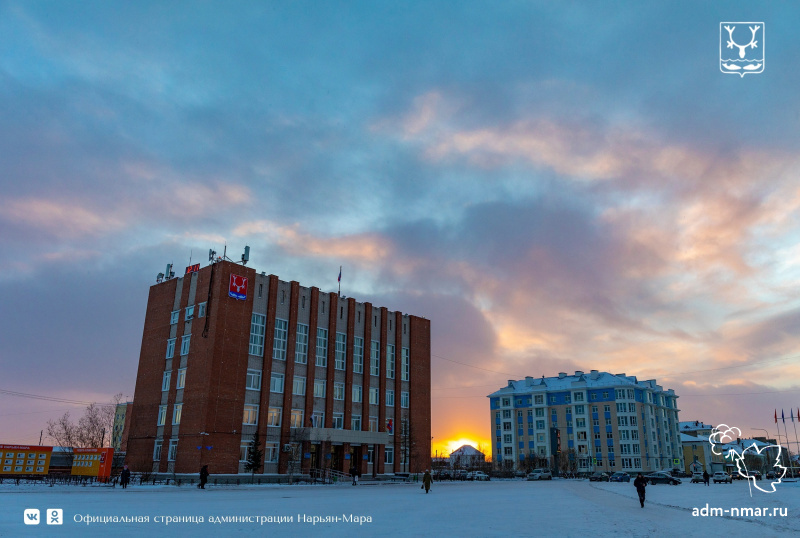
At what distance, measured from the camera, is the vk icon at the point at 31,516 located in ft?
58.7

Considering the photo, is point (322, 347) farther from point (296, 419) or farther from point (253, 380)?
point (253, 380)

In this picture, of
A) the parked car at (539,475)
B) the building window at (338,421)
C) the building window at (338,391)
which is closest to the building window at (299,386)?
the building window at (338,391)

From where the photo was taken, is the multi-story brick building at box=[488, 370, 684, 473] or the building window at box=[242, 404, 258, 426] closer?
the building window at box=[242, 404, 258, 426]

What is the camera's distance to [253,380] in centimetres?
5756

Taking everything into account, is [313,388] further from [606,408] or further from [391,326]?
[606,408]

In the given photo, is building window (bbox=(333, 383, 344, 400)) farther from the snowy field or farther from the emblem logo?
the snowy field

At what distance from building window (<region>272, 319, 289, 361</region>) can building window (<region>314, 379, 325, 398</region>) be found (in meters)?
5.12

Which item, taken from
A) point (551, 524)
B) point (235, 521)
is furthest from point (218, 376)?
point (551, 524)

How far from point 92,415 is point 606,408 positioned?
342 ft

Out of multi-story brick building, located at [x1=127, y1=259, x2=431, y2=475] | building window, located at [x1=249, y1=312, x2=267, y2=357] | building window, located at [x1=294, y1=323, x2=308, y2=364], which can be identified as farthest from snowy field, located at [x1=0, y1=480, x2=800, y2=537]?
building window, located at [x1=294, y1=323, x2=308, y2=364]

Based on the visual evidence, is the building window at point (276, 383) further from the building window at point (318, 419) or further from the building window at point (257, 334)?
the building window at point (318, 419)

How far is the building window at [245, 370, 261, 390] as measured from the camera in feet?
187

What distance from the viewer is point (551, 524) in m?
21.0

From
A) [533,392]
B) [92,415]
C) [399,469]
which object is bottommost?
[399,469]
